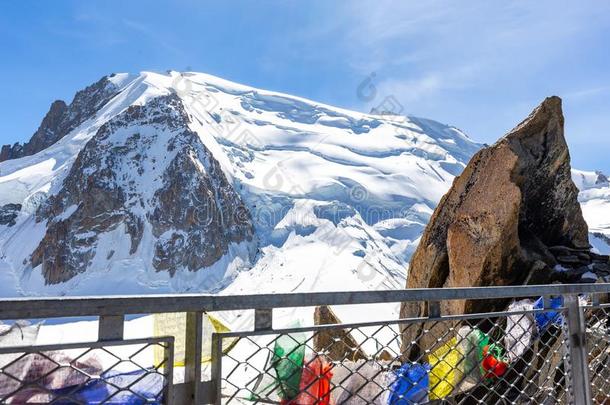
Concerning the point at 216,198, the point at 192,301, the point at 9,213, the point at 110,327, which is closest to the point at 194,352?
the point at 192,301

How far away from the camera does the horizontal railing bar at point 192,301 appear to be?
185 centimetres

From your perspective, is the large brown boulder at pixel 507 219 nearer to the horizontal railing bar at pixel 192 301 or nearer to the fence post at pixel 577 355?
the fence post at pixel 577 355

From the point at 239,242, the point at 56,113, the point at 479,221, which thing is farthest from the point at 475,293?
the point at 56,113

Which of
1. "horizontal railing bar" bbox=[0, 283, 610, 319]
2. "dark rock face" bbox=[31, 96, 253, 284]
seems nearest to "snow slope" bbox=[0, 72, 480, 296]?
"dark rock face" bbox=[31, 96, 253, 284]

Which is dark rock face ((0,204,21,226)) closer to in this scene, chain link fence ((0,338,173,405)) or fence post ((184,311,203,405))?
chain link fence ((0,338,173,405))

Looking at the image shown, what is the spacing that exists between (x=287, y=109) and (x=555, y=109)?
162030 millimetres

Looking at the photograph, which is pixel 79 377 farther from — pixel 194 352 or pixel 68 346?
pixel 194 352

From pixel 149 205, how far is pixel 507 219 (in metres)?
141

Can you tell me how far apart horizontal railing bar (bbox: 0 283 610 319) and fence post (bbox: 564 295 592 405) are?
2.14ft

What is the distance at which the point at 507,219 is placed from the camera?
910 centimetres

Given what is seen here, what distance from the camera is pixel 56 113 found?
192500 mm

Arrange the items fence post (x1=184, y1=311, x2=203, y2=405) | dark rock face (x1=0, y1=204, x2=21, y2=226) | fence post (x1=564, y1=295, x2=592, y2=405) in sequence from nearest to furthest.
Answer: fence post (x1=184, y1=311, x2=203, y2=405)
fence post (x1=564, y1=295, x2=592, y2=405)
dark rock face (x1=0, y1=204, x2=21, y2=226)

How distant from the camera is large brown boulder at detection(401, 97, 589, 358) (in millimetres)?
9102

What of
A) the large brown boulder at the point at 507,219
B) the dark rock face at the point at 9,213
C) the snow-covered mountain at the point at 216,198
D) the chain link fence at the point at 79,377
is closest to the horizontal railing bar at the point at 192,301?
the chain link fence at the point at 79,377
